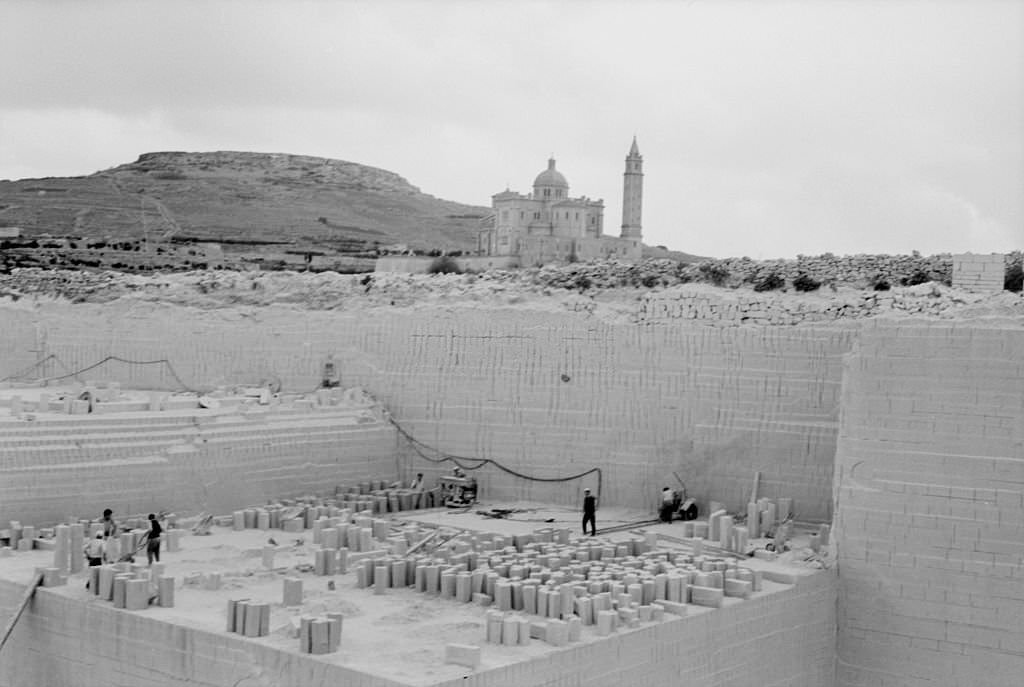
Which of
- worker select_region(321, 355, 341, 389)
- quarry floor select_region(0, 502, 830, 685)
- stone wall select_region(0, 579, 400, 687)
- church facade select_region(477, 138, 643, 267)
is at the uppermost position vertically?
church facade select_region(477, 138, 643, 267)

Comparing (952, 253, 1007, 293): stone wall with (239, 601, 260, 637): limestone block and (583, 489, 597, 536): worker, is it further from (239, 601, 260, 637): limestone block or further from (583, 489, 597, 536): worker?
(239, 601, 260, 637): limestone block

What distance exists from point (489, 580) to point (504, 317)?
755 cm

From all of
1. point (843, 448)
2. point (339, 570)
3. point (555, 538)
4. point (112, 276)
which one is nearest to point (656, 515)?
point (555, 538)

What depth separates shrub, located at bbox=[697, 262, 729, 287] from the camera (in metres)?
20.5

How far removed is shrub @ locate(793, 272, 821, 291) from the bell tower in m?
42.6

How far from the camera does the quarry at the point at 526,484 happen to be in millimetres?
12578

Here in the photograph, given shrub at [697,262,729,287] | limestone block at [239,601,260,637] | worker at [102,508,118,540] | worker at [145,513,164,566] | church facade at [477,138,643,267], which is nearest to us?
limestone block at [239,601,260,637]

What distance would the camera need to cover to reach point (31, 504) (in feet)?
52.7

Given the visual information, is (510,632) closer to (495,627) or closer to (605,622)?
(495,627)

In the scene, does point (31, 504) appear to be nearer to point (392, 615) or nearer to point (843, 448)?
point (392, 615)

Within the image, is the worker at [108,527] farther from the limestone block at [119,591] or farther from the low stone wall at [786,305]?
the low stone wall at [786,305]

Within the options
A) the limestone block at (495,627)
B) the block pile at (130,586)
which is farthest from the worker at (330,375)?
the limestone block at (495,627)

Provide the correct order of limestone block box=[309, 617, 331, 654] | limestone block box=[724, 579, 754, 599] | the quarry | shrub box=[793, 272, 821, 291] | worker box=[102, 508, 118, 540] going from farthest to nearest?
shrub box=[793, 272, 821, 291] < worker box=[102, 508, 118, 540] < limestone block box=[724, 579, 754, 599] < the quarry < limestone block box=[309, 617, 331, 654]

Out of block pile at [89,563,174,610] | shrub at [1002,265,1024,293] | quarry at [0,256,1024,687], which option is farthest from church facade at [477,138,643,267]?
block pile at [89,563,174,610]
